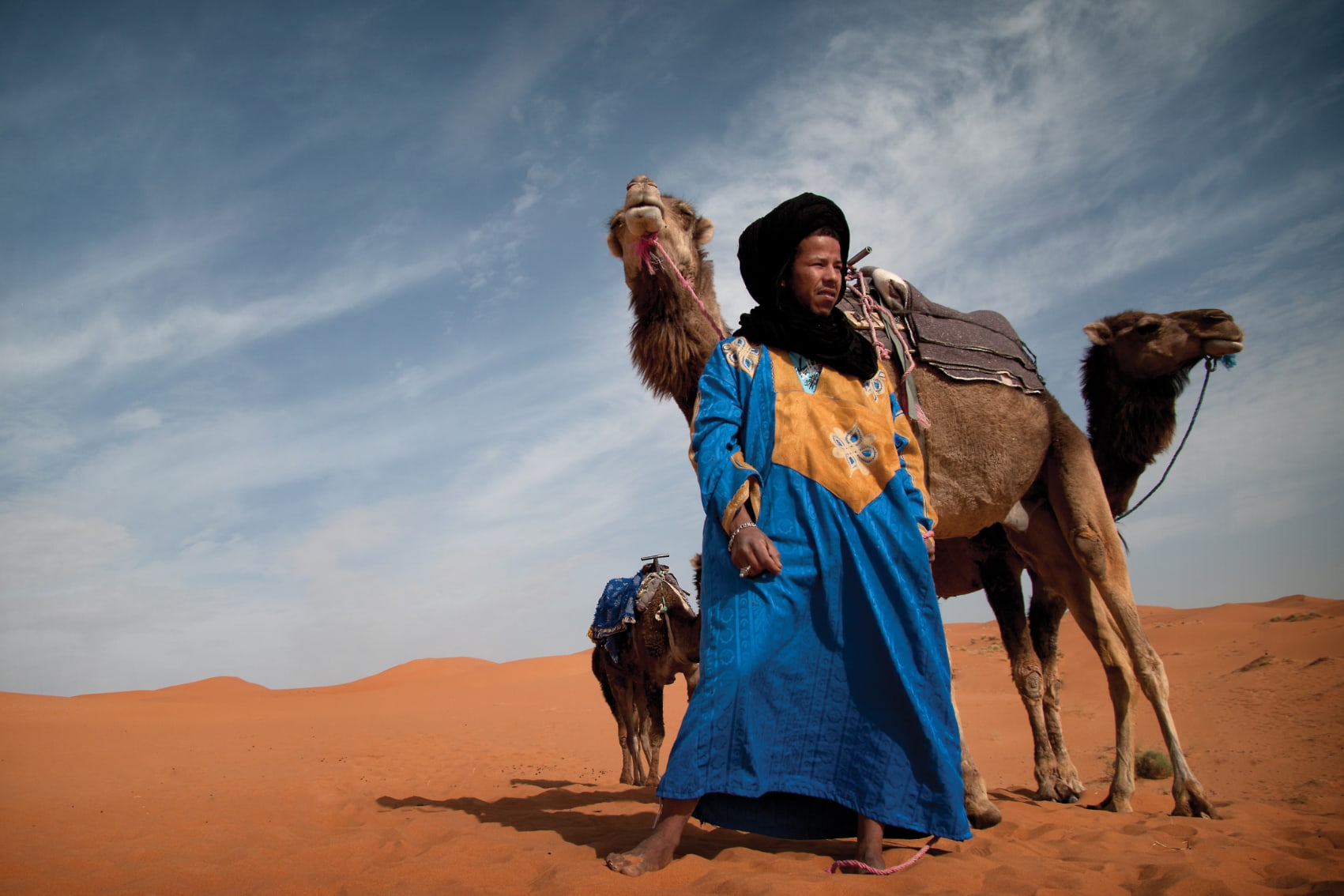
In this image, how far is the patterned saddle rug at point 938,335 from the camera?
4957 millimetres

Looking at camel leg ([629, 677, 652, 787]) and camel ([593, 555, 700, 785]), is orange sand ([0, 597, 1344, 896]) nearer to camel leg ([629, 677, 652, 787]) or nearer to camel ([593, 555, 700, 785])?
camel leg ([629, 677, 652, 787])

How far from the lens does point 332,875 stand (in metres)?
3.25

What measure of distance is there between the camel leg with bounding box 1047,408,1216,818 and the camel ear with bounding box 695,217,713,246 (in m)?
2.81

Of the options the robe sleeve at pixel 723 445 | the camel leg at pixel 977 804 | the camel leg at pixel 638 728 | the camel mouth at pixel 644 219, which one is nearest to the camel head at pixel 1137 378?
the camel leg at pixel 977 804

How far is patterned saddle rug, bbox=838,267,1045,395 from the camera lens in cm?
496

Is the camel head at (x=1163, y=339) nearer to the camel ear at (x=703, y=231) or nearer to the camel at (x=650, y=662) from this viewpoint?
the camel ear at (x=703, y=231)

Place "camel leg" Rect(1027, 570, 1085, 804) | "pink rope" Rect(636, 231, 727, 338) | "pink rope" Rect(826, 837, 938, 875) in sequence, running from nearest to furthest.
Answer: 1. "pink rope" Rect(826, 837, 938, 875)
2. "pink rope" Rect(636, 231, 727, 338)
3. "camel leg" Rect(1027, 570, 1085, 804)

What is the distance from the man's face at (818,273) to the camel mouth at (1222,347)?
13.5 ft

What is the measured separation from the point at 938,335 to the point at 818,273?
2063 mm

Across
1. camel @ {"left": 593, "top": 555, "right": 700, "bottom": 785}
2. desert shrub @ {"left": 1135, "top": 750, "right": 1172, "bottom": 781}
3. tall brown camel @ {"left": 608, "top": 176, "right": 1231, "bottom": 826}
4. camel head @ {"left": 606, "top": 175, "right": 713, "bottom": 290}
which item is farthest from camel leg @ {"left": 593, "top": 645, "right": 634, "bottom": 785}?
camel head @ {"left": 606, "top": 175, "right": 713, "bottom": 290}

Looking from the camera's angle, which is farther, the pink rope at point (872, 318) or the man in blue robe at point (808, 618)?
the pink rope at point (872, 318)

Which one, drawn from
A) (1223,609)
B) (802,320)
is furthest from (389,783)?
(1223,609)

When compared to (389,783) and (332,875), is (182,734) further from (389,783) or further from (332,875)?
(332,875)

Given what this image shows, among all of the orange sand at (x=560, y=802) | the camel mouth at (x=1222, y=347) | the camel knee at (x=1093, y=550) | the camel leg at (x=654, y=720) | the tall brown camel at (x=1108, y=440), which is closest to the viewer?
the orange sand at (x=560, y=802)
